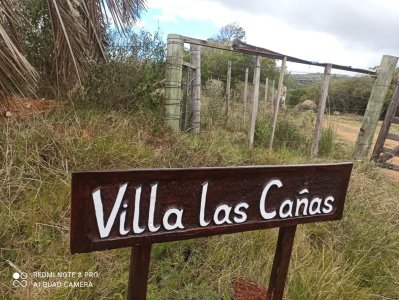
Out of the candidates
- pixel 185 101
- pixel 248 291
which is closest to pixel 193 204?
pixel 248 291

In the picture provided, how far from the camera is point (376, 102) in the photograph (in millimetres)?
5605

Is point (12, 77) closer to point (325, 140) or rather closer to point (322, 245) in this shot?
point (322, 245)

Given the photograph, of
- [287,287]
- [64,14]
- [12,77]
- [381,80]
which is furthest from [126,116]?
[381,80]

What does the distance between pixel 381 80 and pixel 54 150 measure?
4.70 metres

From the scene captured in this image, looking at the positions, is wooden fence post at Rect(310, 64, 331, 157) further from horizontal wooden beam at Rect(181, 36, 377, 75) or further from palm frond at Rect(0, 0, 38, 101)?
palm frond at Rect(0, 0, 38, 101)

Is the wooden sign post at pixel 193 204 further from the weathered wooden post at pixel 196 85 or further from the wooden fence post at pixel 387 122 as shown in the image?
the wooden fence post at pixel 387 122

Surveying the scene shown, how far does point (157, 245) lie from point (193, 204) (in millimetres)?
1403

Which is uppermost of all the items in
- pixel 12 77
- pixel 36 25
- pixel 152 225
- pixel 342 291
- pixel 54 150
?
pixel 36 25

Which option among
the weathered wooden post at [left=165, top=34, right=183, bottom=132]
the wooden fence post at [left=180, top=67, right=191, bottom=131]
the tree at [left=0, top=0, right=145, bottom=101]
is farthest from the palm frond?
the wooden fence post at [left=180, top=67, right=191, bottom=131]

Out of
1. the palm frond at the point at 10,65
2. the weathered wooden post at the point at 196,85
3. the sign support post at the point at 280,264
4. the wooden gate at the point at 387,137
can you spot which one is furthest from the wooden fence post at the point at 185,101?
the sign support post at the point at 280,264

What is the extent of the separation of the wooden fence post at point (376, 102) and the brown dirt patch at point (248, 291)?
390 cm

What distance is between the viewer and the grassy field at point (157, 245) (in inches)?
89.6

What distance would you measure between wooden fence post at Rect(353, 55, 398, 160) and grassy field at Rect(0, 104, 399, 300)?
180cm

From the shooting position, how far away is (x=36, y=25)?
4.39 meters
